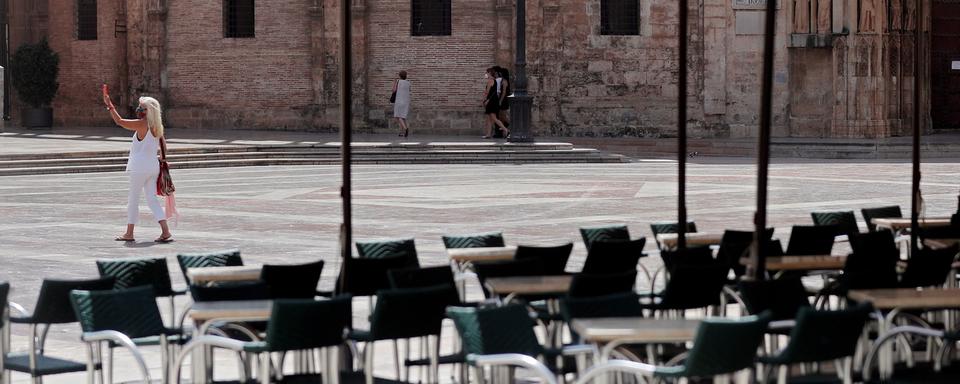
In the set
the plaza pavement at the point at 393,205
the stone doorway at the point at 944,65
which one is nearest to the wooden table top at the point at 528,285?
the plaza pavement at the point at 393,205

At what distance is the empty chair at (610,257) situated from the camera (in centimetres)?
1051

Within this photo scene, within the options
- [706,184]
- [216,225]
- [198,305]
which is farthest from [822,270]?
[706,184]

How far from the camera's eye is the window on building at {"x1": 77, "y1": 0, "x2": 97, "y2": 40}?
41.4 m

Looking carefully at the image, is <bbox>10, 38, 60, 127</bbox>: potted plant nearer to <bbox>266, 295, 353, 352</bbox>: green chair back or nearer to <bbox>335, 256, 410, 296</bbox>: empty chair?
<bbox>335, 256, 410, 296</bbox>: empty chair

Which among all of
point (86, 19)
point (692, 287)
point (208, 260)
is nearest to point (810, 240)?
point (692, 287)

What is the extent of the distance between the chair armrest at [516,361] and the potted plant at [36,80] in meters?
34.1

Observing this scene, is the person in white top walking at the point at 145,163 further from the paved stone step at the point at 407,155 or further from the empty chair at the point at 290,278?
the paved stone step at the point at 407,155

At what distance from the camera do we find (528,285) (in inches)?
360

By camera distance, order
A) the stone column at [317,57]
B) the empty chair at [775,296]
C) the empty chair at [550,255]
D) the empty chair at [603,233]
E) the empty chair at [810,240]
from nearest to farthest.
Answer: the empty chair at [775,296] → the empty chair at [550,255] → the empty chair at [810,240] → the empty chair at [603,233] → the stone column at [317,57]

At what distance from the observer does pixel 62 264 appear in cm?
1491

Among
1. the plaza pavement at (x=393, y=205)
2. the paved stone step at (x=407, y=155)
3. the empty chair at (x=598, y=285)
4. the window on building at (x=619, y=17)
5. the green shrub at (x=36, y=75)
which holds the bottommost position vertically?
the plaza pavement at (x=393, y=205)

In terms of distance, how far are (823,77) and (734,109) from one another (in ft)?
6.74

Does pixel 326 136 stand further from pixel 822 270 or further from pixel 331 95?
pixel 822 270

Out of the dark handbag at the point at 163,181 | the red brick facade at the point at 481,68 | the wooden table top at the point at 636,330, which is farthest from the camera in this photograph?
the red brick facade at the point at 481,68
